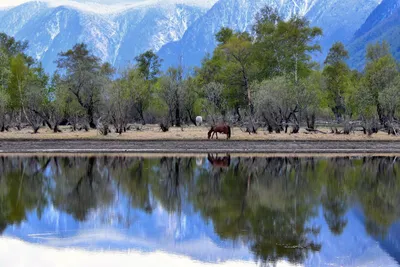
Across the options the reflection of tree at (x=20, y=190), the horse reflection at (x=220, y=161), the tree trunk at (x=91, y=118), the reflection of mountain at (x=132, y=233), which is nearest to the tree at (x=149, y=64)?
the tree trunk at (x=91, y=118)

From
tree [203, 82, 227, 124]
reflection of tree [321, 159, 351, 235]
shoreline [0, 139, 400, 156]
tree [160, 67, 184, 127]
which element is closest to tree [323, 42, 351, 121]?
tree [203, 82, 227, 124]

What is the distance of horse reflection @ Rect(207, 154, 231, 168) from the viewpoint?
110 ft

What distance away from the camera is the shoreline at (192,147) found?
43.6 metres

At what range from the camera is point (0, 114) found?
175ft

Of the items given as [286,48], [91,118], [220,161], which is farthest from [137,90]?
[220,161]

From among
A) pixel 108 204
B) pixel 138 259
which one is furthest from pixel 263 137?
pixel 138 259

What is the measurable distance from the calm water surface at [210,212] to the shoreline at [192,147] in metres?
10.9

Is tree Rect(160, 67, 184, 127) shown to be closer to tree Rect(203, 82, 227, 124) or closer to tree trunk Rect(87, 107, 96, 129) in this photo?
tree Rect(203, 82, 227, 124)

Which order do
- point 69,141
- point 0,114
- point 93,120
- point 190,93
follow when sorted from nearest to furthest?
point 69,141 < point 0,114 < point 93,120 < point 190,93

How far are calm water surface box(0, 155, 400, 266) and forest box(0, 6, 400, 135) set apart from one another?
22036 millimetres

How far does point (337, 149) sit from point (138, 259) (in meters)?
33.3

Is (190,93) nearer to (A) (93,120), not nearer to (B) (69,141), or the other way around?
(A) (93,120)

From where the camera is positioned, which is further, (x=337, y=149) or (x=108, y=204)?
(x=337, y=149)

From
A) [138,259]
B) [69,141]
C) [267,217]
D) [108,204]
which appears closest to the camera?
[138,259]
